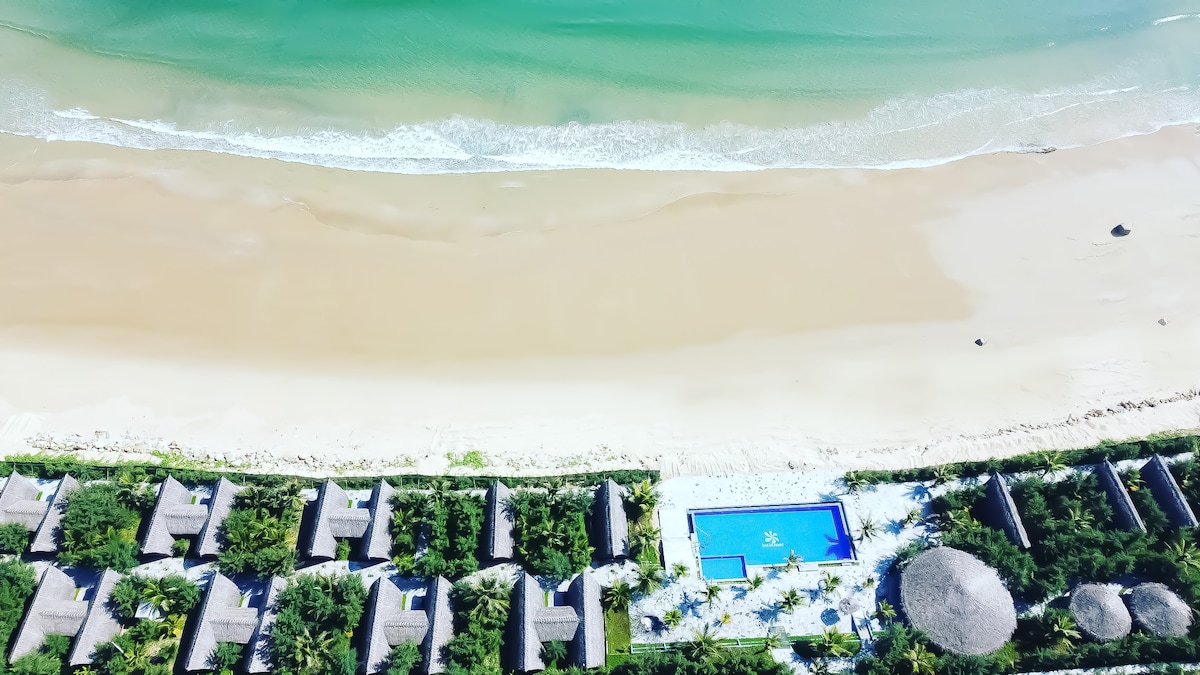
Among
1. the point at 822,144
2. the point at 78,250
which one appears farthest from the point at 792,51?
the point at 78,250

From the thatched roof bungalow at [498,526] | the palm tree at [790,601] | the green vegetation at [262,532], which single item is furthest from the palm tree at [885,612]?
the green vegetation at [262,532]

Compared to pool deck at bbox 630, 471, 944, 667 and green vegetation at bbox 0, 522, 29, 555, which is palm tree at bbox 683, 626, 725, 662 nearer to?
pool deck at bbox 630, 471, 944, 667

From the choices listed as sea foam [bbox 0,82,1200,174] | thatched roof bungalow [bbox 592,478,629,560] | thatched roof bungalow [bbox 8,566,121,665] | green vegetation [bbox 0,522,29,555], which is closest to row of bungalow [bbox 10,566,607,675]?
thatched roof bungalow [bbox 8,566,121,665]

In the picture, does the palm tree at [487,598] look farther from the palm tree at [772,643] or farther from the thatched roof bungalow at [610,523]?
the palm tree at [772,643]

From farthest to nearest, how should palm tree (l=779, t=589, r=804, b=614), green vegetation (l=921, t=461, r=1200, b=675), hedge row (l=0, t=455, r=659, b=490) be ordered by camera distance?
hedge row (l=0, t=455, r=659, b=490) → palm tree (l=779, t=589, r=804, b=614) → green vegetation (l=921, t=461, r=1200, b=675)

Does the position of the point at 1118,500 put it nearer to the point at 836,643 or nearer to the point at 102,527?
the point at 836,643

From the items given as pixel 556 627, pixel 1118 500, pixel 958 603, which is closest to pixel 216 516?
pixel 556 627
